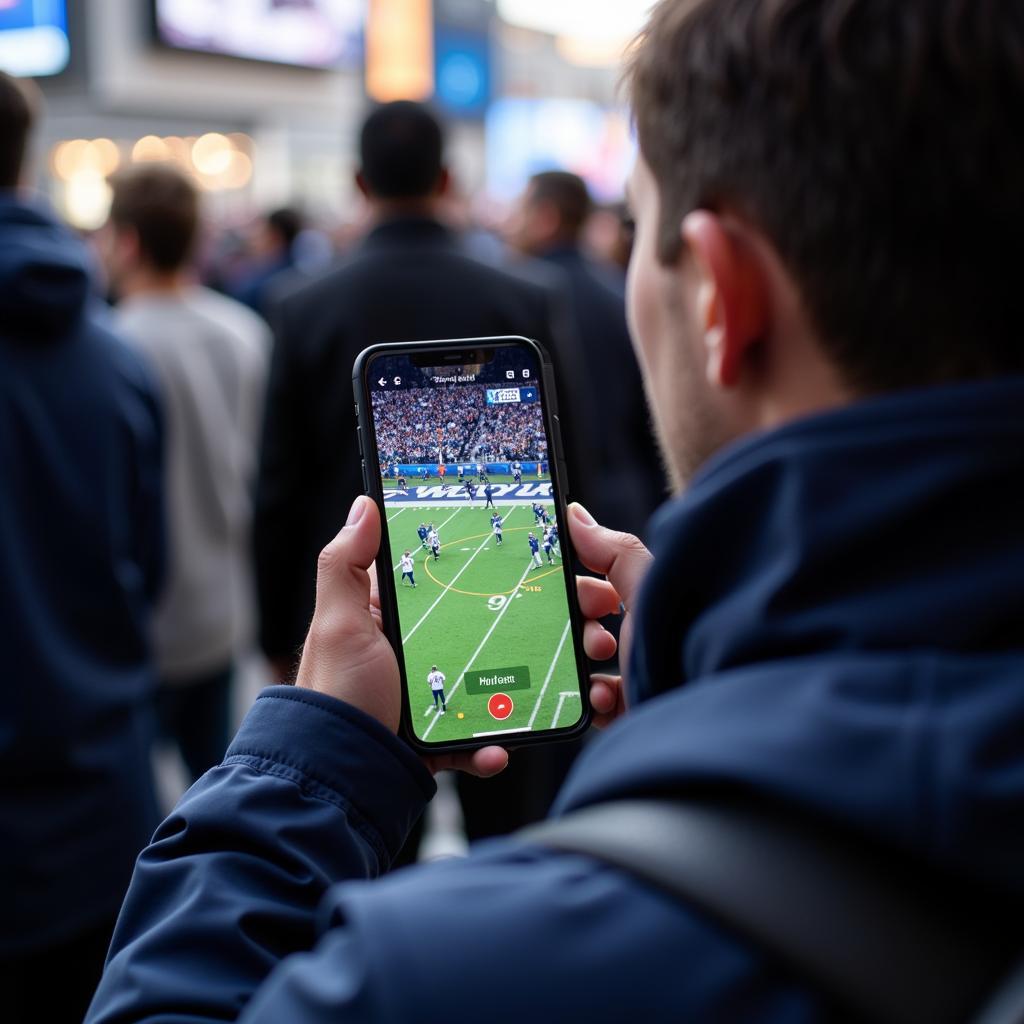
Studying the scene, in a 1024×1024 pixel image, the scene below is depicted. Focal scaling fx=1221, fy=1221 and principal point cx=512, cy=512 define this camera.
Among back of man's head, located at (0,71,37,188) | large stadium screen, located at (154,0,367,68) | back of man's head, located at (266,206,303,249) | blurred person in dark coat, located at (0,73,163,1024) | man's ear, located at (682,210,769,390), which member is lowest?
blurred person in dark coat, located at (0,73,163,1024)

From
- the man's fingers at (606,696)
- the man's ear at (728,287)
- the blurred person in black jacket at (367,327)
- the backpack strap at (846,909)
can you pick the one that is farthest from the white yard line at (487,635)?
the blurred person in black jacket at (367,327)

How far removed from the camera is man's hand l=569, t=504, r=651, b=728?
1.16 metres

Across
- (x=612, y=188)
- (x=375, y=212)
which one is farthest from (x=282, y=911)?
(x=612, y=188)

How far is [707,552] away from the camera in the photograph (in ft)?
2.39

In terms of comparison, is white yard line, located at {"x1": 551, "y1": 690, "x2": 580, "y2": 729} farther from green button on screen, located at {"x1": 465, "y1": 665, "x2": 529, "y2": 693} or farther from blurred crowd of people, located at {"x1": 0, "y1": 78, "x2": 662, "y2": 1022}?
blurred crowd of people, located at {"x1": 0, "y1": 78, "x2": 662, "y2": 1022}

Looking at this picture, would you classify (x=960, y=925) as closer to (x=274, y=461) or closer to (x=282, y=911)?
(x=282, y=911)

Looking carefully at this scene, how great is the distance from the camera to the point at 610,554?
1161mm

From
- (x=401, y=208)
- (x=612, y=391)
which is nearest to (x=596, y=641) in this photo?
(x=401, y=208)

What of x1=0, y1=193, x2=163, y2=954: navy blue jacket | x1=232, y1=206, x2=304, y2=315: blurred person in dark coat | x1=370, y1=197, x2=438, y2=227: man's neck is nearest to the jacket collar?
x1=0, y1=193, x2=163, y2=954: navy blue jacket

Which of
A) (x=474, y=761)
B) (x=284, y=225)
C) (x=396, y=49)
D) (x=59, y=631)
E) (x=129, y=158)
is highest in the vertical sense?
(x=396, y=49)

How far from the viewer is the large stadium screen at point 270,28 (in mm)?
9625

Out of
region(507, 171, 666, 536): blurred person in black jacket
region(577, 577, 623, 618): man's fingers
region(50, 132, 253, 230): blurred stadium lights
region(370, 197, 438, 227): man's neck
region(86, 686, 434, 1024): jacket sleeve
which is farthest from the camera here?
region(50, 132, 253, 230): blurred stadium lights

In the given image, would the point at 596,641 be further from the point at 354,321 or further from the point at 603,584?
the point at 354,321

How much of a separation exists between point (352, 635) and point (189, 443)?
2432 mm
